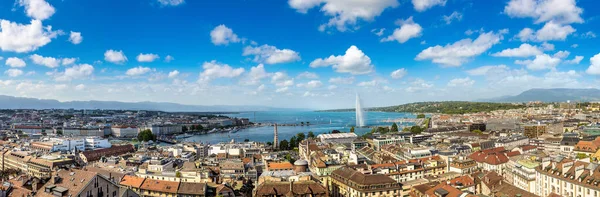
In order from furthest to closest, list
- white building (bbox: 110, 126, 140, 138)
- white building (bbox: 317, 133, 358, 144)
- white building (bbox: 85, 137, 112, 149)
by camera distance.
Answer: white building (bbox: 110, 126, 140, 138), white building (bbox: 317, 133, 358, 144), white building (bbox: 85, 137, 112, 149)

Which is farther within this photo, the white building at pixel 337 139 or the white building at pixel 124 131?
the white building at pixel 124 131

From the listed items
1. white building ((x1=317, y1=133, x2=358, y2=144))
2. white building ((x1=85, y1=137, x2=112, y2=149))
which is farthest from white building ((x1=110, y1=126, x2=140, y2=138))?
white building ((x1=317, y1=133, x2=358, y2=144))

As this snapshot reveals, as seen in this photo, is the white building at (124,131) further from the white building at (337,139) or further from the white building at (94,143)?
the white building at (337,139)

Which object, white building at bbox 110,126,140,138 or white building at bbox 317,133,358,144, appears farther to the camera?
white building at bbox 110,126,140,138

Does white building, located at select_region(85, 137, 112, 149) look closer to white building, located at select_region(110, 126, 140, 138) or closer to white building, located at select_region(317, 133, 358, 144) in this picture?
white building, located at select_region(317, 133, 358, 144)

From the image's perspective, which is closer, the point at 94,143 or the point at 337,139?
the point at 94,143

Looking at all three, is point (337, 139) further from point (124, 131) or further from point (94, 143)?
point (124, 131)

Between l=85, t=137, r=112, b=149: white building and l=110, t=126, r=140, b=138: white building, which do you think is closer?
l=85, t=137, r=112, b=149: white building

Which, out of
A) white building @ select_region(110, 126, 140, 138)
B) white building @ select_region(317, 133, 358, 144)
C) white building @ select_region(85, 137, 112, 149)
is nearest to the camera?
white building @ select_region(85, 137, 112, 149)

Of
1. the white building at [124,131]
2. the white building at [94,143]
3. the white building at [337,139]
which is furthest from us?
the white building at [124,131]

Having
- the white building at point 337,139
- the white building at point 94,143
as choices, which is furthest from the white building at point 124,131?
the white building at point 337,139

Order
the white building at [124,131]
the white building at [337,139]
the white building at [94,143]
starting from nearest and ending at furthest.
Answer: the white building at [94,143] → the white building at [337,139] → the white building at [124,131]

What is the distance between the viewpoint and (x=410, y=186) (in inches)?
1297

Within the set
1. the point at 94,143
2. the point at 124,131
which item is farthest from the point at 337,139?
the point at 124,131
